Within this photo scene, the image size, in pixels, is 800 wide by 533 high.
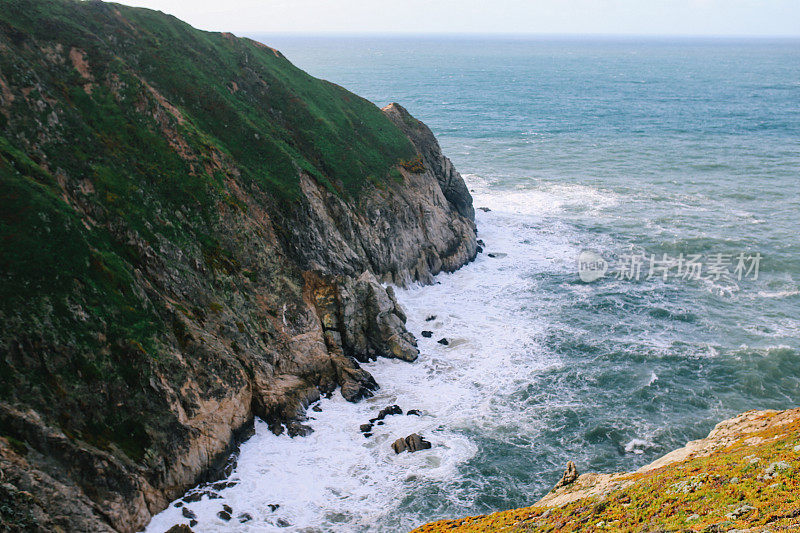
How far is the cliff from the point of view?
2973 cm

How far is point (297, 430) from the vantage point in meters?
40.0

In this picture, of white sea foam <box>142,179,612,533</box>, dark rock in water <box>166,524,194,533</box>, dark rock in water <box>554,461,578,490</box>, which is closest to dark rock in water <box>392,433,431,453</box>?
white sea foam <box>142,179,612,533</box>

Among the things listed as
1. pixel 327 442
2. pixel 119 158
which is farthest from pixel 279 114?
pixel 327 442

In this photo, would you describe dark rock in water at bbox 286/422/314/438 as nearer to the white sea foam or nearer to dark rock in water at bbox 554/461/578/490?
the white sea foam

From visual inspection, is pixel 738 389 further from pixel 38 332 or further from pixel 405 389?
pixel 38 332

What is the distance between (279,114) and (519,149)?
245 ft

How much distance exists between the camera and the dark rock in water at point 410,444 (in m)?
39.0

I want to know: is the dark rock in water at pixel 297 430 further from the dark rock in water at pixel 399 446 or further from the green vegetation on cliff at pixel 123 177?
the green vegetation on cliff at pixel 123 177

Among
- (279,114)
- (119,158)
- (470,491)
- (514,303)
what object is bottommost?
(470,491)

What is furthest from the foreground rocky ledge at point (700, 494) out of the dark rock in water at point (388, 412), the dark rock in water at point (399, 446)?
the dark rock in water at point (388, 412)

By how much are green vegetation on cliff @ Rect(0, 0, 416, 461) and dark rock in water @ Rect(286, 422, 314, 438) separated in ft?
24.1

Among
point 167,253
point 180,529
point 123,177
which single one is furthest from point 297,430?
point 123,177

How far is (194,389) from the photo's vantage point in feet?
118

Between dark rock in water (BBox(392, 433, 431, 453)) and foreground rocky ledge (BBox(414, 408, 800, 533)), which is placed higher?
foreground rocky ledge (BBox(414, 408, 800, 533))
